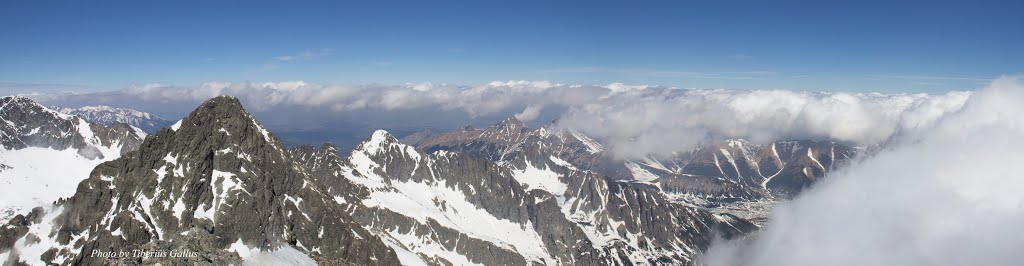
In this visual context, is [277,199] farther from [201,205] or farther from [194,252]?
[194,252]

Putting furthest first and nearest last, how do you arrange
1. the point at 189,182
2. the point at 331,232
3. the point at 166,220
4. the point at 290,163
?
the point at 290,163 → the point at 331,232 → the point at 189,182 → the point at 166,220

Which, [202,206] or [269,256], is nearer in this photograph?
[269,256]

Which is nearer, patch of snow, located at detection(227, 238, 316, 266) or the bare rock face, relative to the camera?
patch of snow, located at detection(227, 238, 316, 266)

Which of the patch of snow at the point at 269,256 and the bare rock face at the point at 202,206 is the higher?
the bare rock face at the point at 202,206

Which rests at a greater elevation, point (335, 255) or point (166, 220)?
point (166, 220)

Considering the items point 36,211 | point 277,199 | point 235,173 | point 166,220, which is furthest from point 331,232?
point 36,211

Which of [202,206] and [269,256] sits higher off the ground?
[202,206]

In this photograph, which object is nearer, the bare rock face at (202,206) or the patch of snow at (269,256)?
the patch of snow at (269,256)

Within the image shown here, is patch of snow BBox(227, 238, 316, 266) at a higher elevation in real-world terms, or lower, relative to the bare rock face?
lower
